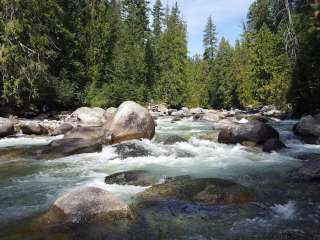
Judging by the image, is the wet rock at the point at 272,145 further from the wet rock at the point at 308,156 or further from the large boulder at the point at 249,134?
the wet rock at the point at 308,156

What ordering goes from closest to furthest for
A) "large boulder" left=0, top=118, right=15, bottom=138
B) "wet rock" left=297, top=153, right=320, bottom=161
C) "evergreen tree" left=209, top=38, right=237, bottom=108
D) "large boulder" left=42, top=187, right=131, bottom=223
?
1. "large boulder" left=42, top=187, right=131, bottom=223
2. "wet rock" left=297, top=153, right=320, bottom=161
3. "large boulder" left=0, top=118, right=15, bottom=138
4. "evergreen tree" left=209, top=38, right=237, bottom=108

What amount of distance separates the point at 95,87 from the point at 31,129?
1653 cm

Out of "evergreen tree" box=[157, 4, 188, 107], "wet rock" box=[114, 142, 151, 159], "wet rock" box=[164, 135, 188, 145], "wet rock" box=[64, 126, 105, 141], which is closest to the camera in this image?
"wet rock" box=[114, 142, 151, 159]

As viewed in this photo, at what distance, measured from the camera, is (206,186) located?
893 centimetres

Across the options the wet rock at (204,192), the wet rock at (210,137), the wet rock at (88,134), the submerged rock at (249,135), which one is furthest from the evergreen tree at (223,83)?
the wet rock at (204,192)

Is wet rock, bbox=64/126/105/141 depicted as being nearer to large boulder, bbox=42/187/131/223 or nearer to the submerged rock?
the submerged rock

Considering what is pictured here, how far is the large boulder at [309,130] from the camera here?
1647 cm

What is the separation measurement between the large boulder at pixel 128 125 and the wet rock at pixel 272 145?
4870 mm

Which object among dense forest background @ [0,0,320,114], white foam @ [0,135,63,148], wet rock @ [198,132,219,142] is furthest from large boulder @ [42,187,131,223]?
white foam @ [0,135,63,148]

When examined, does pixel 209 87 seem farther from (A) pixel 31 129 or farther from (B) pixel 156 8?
(A) pixel 31 129

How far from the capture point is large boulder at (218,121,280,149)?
1578cm

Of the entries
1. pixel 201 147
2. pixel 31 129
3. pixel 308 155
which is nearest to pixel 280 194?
pixel 308 155

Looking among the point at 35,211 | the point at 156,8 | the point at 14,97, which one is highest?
the point at 156,8

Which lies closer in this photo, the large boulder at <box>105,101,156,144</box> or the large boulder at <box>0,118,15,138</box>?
the large boulder at <box>105,101,156,144</box>
